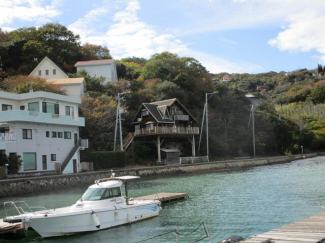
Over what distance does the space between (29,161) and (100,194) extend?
21.9m

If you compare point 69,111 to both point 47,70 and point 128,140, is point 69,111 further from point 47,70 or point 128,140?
point 47,70

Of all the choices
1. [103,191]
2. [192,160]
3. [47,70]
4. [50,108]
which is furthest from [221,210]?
[47,70]

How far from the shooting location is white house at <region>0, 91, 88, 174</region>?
1373 inches

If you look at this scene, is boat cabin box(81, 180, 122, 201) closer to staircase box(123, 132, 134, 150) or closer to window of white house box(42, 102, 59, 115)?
window of white house box(42, 102, 59, 115)

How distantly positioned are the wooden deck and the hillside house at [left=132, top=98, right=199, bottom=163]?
128 ft

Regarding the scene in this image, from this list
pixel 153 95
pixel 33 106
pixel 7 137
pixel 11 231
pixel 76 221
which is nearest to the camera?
pixel 11 231

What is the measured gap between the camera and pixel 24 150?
35594mm

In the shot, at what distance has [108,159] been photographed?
1714 inches

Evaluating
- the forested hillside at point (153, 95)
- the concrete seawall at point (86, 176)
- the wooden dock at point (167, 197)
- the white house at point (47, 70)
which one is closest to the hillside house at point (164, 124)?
the forested hillside at point (153, 95)

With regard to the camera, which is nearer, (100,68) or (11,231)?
(11,231)

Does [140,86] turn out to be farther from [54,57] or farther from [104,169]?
[104,169]

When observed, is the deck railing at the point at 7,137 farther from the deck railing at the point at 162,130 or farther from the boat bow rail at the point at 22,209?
the deck railing at the point at 162,130

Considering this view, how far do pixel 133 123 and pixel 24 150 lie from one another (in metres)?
23.1

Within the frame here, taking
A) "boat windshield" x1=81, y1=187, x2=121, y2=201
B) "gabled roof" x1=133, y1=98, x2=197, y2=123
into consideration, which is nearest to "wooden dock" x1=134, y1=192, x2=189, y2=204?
"boat windshield" x1=81, y1=187, x2=121, y2=201
